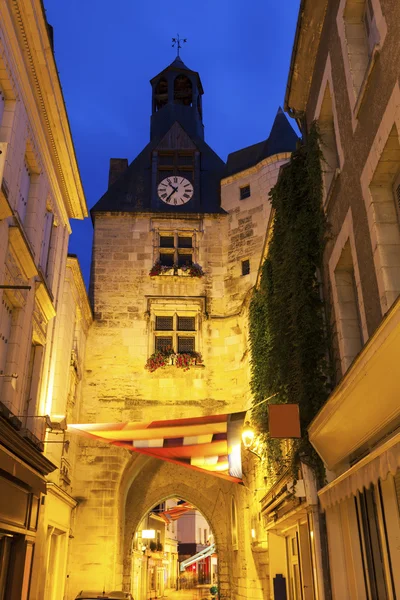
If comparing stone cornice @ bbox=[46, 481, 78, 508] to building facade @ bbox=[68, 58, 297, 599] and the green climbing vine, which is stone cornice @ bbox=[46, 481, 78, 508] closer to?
building facade @ bbox=[68, 58, 297, 599]

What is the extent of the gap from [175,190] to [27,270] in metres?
10.3

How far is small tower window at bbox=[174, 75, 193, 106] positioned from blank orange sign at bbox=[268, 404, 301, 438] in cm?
1783

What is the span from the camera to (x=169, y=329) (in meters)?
15.6

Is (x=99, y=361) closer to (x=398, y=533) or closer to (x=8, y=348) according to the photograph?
(x=8, y=348)

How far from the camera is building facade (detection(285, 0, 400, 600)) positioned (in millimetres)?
4281

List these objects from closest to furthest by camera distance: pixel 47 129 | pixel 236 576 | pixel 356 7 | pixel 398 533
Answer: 1. pixel 398 533
2. pixel 356 7
3. pixel 47 129
4. pixel 236 576

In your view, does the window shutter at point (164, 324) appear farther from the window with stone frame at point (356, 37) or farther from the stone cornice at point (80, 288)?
the window with stone frame at point (356, 37)

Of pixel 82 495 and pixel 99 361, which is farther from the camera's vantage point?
pixel 99 361

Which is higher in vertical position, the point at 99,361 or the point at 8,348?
the point at 99,361

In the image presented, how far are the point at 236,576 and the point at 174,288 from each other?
7.59 metres

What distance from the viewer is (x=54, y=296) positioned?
980 centimetres

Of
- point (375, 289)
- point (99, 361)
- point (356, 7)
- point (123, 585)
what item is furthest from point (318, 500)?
point (123, 585)

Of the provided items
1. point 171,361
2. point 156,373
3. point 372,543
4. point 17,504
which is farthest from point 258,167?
point 372,543

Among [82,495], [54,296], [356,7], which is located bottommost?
[82,495]
